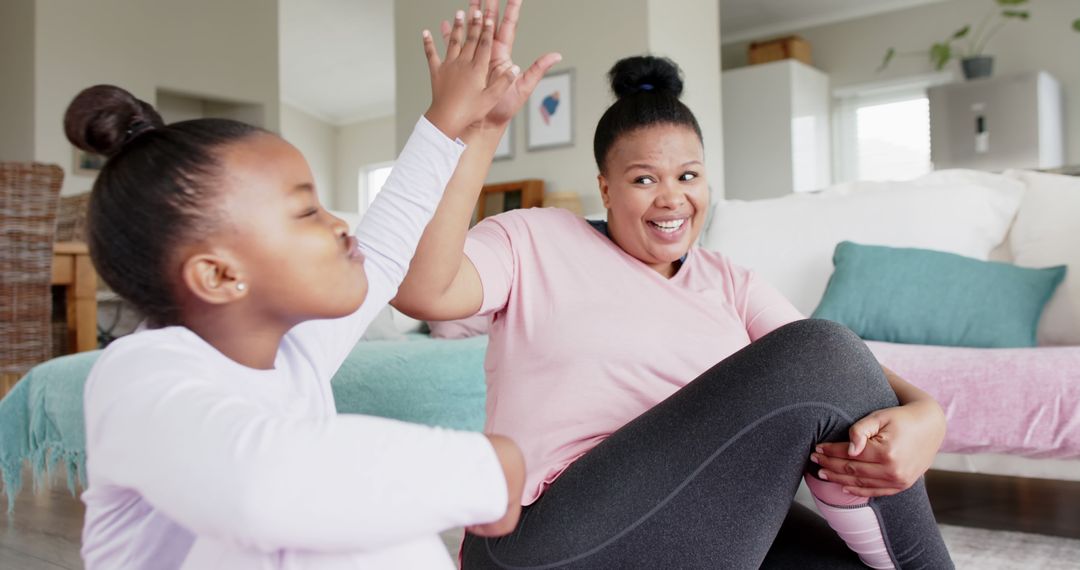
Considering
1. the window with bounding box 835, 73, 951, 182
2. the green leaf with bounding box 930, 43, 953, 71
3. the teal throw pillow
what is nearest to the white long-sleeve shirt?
the teal throw pillow

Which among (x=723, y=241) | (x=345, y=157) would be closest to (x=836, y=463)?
(x=723, y=241)

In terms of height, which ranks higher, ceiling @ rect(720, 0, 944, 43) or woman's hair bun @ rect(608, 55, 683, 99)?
ceiling @ rect(720, 0, 944, 43)

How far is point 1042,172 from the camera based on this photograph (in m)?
2.64

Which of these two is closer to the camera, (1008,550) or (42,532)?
(1008,550)

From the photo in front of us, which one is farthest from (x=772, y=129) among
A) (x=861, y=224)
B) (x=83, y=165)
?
(x=83, y=165)

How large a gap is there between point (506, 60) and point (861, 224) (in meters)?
1.97

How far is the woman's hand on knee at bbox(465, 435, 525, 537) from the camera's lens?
2.04ft

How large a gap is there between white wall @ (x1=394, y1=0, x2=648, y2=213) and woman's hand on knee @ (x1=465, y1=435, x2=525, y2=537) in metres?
4.62

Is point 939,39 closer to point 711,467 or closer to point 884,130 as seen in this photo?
point 884,130

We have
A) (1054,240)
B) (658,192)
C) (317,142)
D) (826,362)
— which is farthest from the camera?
(317,142)

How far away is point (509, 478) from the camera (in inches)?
24.6

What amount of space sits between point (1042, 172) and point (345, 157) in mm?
10276

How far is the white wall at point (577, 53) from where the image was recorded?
520 cm

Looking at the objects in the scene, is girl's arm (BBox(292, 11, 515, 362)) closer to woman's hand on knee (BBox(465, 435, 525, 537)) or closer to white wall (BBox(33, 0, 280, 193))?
woman's hand on knee (BBox(465, 435, 525, 537))
